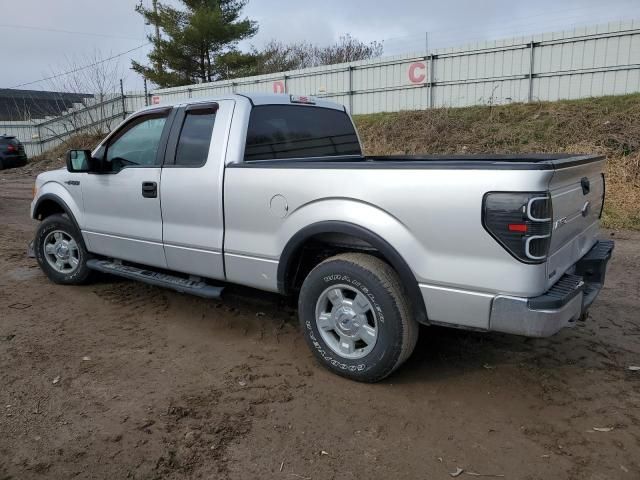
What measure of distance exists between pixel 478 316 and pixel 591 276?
4.00 ft

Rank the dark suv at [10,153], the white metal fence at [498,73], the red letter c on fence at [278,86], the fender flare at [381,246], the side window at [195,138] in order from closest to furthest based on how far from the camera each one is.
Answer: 1. the fender flare at [381,246]
2. the side window at [195,138]
3. the white metal fence at [498,73]
4. the red letter c on fence at [278,86]
5. the dark suv at [10,153]

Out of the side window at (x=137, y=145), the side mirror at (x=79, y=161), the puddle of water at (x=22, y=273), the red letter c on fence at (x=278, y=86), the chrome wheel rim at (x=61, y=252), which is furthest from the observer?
the red letter c on fence at (x=278, y=86)

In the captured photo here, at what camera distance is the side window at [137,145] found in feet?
15.1

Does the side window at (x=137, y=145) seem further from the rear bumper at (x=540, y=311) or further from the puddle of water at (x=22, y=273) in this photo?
the rear bumper at (x=540, y=311)

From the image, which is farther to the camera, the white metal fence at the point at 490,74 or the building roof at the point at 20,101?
the building roof at the point at 20,101

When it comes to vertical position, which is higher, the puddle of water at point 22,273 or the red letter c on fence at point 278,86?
the red letter c on fence at point 278,86

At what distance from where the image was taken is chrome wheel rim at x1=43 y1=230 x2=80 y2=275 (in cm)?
558

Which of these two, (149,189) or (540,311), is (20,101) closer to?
(149,189)

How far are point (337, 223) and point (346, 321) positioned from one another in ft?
2.14

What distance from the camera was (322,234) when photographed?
3500mm

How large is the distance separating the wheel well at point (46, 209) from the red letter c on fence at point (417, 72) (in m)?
12.8

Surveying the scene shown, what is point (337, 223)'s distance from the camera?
131 inches

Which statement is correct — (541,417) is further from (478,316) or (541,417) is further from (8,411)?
(8,411)

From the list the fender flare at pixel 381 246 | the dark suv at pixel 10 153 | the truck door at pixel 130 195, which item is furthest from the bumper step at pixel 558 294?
the dark suv at pixel 10 153
